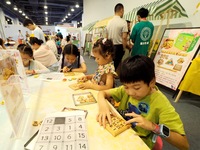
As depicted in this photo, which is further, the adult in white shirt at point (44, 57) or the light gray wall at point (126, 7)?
the light gray wall at point (126, 7)

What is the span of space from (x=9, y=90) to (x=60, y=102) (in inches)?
11.5

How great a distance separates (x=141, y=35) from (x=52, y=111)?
230 centimetres

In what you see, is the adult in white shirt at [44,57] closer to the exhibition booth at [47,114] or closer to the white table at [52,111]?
the exhibition booth at [47,114]

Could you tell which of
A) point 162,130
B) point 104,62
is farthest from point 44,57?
point 162,130

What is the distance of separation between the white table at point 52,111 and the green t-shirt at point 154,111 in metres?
0.17

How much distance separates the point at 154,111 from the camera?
686mm

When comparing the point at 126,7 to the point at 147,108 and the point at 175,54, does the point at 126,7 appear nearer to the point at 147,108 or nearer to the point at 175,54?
the point at 175,54

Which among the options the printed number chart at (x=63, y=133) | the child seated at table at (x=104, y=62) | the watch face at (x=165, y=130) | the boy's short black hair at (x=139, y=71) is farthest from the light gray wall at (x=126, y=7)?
the printed number chart at (x=63, y=133)

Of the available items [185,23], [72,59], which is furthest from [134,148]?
[185,23]

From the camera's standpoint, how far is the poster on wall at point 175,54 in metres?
2.06

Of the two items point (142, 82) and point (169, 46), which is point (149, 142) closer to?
point (142, 82)

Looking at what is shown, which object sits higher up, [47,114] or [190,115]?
[47,114]

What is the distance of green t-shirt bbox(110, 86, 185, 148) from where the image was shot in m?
0.60

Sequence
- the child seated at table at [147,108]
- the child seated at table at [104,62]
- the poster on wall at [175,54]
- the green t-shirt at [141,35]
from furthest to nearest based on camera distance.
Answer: the green t-shirt at [141,35]
the poster on wall at [175,54]
the child seated at table at [104,62]
the child seated at table at [147,108]
